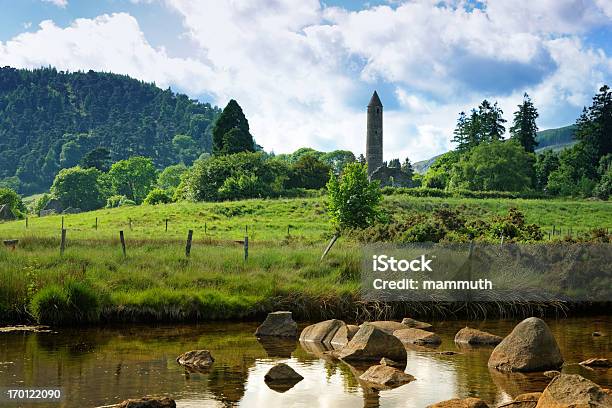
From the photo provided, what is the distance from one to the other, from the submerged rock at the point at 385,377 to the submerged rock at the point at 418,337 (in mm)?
3716

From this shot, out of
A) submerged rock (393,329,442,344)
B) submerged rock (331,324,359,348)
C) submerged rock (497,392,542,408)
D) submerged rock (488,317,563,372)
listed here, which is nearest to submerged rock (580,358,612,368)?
submerged rock (488,317,563,372)

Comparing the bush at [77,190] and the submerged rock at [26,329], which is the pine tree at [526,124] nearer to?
the bush at [77,190]

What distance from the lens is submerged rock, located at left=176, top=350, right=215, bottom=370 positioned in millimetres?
14547

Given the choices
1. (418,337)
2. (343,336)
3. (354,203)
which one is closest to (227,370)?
(343,336)

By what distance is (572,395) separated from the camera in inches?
408

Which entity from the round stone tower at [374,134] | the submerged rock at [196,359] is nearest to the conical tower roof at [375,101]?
the round stone tower at [374,134]

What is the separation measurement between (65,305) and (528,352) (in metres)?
11.9

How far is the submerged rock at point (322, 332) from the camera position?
17.6 metres

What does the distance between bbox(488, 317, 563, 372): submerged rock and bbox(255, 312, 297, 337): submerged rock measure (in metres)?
5.39

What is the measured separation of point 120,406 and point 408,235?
20093 mm

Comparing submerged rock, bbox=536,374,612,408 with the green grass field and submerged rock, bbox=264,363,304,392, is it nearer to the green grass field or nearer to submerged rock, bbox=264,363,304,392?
submerged rock, bbox=264,363,304,392

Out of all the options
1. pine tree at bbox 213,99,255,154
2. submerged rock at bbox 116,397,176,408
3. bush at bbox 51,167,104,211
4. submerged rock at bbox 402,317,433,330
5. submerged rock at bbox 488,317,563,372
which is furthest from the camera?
bush at bbox 51,167,104,211

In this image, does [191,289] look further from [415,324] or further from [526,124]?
[526,124]

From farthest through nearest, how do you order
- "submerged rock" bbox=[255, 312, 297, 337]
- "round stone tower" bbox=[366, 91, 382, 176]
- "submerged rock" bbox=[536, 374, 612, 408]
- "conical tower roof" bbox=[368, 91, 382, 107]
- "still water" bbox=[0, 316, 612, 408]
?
"round stone tower" bbox=[366, 91, 382, 176] → "conical tower roof" bbox=[368, 91, 382, 107] → "submerged rock" bbox=[255, 312, 297, 337] → "still water" bbox=[0, 316, 612, 408] → "submerged rock" bbox=[536, 374, 612, 408]
